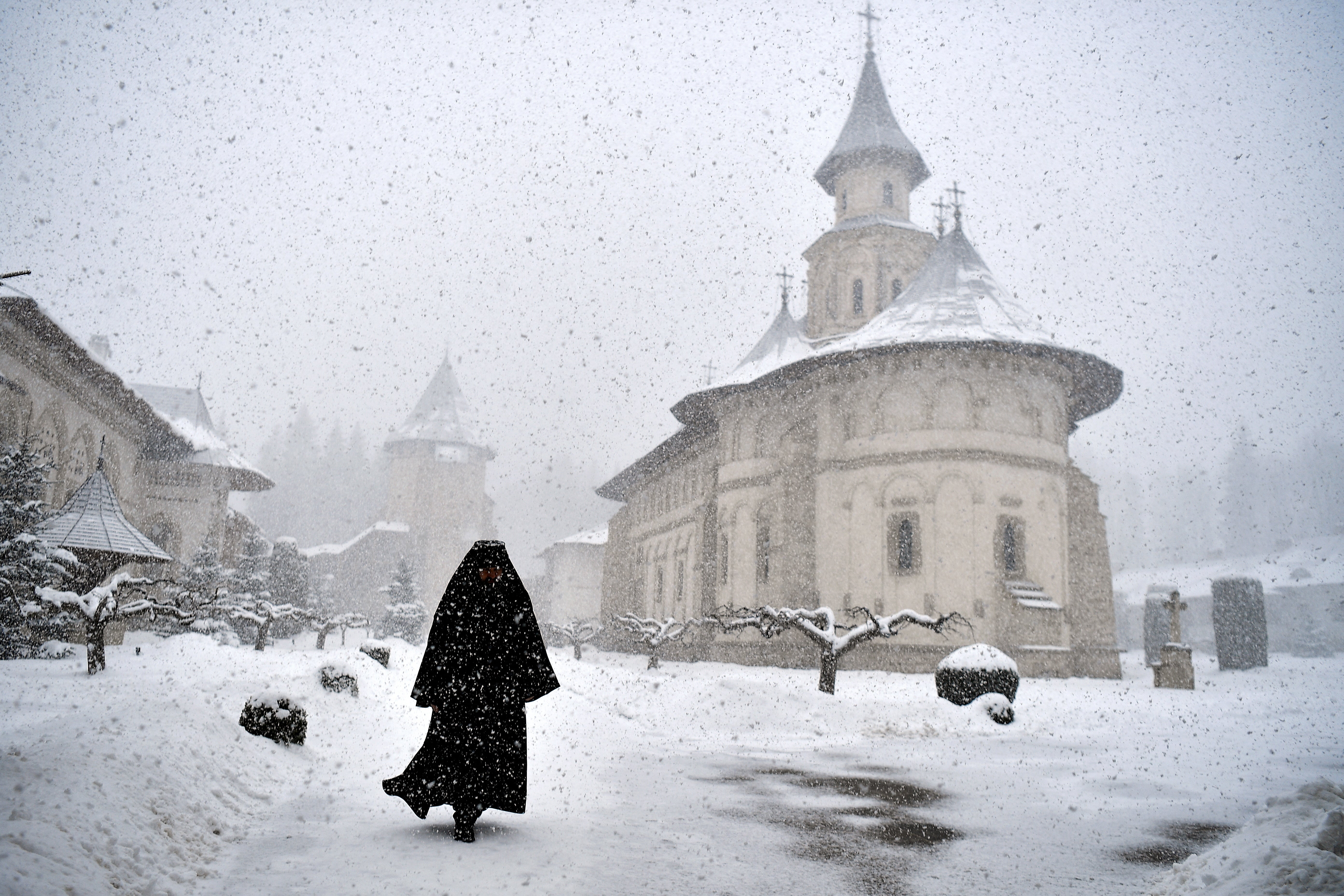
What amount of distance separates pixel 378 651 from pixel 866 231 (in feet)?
80.9

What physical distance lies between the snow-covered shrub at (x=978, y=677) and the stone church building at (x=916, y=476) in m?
8.33

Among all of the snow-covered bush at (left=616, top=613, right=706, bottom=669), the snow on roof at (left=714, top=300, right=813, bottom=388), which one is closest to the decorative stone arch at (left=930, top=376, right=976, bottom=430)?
the snow on roof at (left=714, top=300, right=813, bottom=388)

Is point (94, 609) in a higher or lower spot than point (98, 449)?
lower

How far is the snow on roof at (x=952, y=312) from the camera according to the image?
23719 millimetres

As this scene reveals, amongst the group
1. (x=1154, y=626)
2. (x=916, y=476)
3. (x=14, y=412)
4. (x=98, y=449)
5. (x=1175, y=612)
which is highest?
(x=98, y=449)

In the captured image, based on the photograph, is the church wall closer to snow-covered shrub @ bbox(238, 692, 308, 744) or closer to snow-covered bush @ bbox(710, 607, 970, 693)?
snow-covered shrub @ bbox(238, 692, 308, 744)

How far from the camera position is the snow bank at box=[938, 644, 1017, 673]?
43.3 feet

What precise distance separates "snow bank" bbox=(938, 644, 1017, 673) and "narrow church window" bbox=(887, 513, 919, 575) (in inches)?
371

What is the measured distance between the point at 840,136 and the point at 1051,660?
23601mm

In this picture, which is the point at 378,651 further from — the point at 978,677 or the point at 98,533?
the point at 978,677

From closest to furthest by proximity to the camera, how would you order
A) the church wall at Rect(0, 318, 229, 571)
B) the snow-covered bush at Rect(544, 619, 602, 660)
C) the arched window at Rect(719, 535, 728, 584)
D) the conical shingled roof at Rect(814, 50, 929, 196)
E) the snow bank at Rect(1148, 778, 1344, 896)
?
the snow bank at Rect(1148, 778, 1344, 896) < the church wall at Rect(0, 318, 229, 571) < the arched window at Rect(719, 535, 728, 584) < the snow-covered bush at Rect(544, 619, 602, 660) < the conical shingled roof at Rect(814, 50, 929, 196)

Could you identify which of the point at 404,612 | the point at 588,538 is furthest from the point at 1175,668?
the point at 588,538

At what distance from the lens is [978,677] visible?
518 inches

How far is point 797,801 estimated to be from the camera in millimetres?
7000
